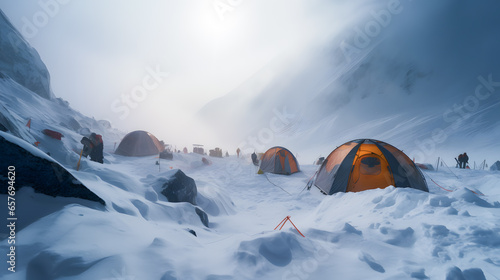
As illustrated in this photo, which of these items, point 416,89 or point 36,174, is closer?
point 36,174

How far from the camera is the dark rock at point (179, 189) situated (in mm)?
5662

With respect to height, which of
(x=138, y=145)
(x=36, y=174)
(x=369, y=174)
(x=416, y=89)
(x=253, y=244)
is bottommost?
(x=138, y=145)

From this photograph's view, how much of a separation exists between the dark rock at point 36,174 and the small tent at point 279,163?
1213 centimetres

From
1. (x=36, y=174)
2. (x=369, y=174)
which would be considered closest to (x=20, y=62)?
(x=36, y=174)

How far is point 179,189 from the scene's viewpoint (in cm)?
589

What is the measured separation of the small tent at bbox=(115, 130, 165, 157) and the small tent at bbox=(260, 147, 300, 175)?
10.4 m

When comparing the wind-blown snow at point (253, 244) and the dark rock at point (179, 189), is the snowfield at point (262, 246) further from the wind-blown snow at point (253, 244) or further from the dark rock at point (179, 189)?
the dark rock at point (179, 189)

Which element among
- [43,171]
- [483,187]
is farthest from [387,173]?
[43,171]

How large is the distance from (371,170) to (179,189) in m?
7.00

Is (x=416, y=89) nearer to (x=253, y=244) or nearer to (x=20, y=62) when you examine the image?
(x=253, y=244)

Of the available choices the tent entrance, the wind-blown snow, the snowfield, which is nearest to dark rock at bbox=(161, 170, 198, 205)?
the wind-blown snow

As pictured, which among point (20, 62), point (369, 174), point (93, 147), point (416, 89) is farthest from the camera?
point (416, 89)

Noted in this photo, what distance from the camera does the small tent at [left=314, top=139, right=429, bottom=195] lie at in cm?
743

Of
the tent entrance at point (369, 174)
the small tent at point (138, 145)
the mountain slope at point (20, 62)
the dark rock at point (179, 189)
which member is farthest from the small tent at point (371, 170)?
the mountain slope at point (20, 62)
